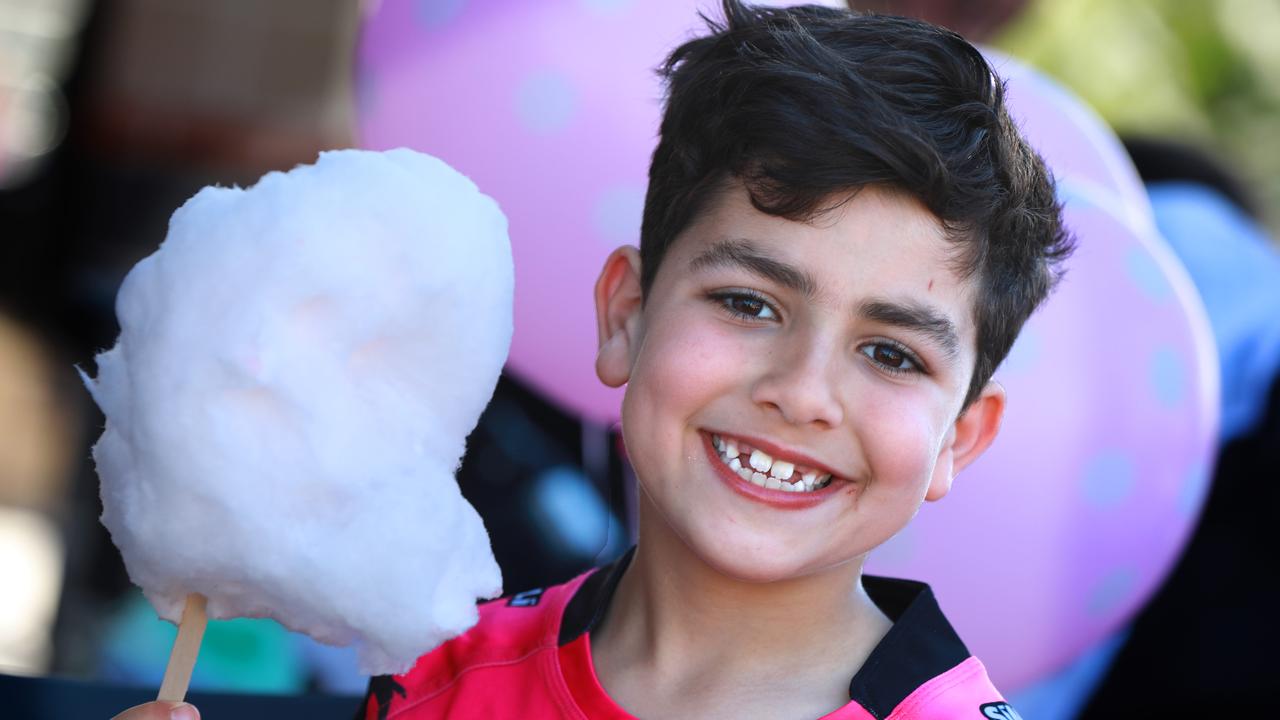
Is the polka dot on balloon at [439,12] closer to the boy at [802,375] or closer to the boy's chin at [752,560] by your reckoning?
the boy at [802,375]

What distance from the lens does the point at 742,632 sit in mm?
1469

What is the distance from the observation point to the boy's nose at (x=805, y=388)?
51.9 inches

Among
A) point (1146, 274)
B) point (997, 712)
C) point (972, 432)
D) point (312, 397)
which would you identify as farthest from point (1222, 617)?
point (312, 397)

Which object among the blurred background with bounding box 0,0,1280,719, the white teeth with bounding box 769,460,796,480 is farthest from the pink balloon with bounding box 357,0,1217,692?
the white teeth with bounding box 769,460,796,480

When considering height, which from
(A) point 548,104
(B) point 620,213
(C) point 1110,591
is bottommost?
(C) point 1110,591

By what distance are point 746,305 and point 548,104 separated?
2.27ft

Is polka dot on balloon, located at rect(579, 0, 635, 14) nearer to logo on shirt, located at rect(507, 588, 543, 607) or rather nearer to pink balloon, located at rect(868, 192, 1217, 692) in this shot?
pink balloon, located at rect(868, 192, 1217, 692)

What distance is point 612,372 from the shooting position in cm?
154

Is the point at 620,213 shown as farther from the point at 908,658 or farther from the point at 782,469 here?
the point at 908,658

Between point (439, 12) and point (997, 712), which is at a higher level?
point (439, 12)

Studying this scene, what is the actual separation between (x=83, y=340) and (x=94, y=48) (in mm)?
944

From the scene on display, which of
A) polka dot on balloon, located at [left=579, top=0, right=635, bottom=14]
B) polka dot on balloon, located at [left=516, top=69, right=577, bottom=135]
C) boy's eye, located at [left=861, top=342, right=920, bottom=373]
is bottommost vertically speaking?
polka dot on balloon, located at [left=516, top=69, right=577, bottom=135]

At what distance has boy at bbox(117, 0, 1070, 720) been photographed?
1356 mm

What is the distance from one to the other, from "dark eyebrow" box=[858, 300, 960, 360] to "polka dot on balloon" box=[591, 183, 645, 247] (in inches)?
25.9
